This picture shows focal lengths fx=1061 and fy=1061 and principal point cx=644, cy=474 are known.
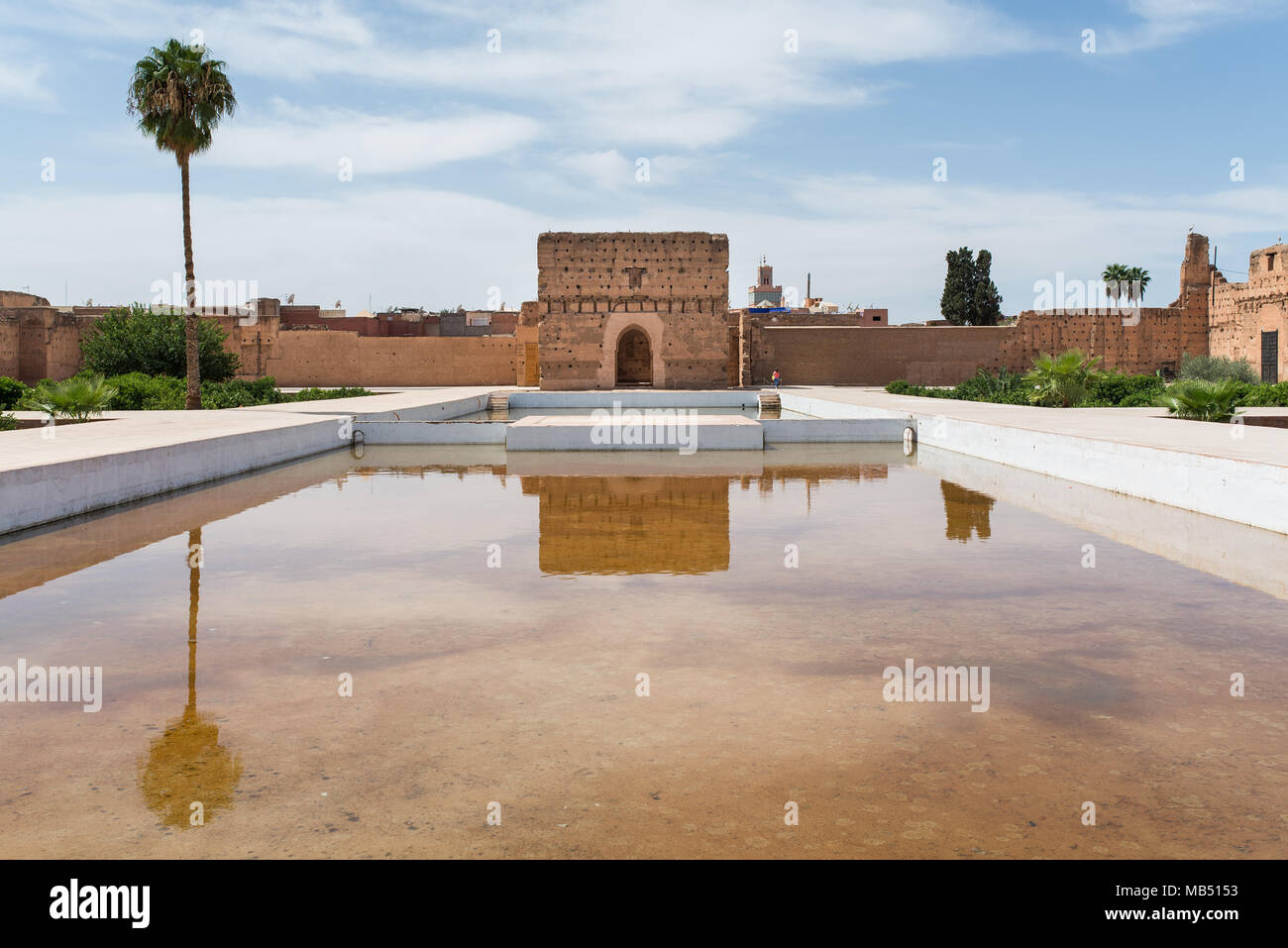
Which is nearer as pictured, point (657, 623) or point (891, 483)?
point (657, 623)

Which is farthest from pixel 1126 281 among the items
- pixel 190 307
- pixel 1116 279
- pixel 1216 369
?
pixel 190 307

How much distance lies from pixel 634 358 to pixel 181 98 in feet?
66.7

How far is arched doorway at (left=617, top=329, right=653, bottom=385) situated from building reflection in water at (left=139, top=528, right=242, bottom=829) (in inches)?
1308

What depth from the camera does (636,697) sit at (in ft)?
12.3

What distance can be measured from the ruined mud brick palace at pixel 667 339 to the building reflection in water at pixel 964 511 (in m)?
21.4

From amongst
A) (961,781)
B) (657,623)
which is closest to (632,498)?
(657,623)

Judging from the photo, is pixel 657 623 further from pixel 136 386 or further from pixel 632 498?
pixel 136 386

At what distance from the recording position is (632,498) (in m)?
9.21

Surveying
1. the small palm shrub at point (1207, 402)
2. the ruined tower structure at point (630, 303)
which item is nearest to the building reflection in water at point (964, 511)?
the small palm shrub at point (1207, 402)

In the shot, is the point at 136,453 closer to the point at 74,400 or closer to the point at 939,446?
the point at 74,400

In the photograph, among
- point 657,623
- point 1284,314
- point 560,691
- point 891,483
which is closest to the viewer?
point 560,691
